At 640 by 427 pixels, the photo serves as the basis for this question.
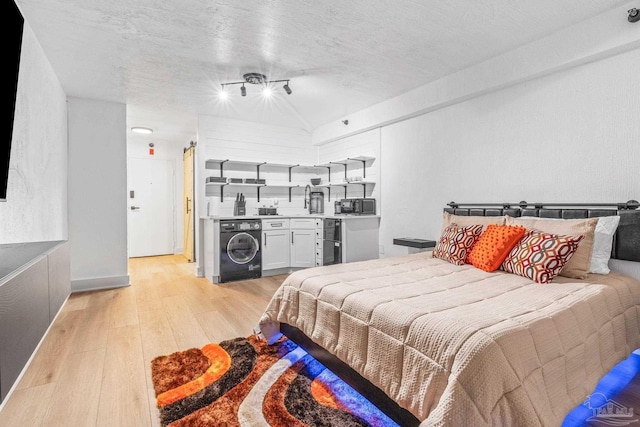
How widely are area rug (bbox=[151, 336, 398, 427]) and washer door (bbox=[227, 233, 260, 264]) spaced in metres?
2.20

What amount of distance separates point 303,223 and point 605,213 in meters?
3.58

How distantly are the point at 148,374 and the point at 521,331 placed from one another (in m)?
2.16

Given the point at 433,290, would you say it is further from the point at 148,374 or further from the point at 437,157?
the point at 437,157

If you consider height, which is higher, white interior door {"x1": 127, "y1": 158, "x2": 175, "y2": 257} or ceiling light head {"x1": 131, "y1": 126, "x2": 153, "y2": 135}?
ceiling light head {"x1": 131, "y1": 126, "x2": 153, "y2": 135}

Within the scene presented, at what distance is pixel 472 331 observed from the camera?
1.36m

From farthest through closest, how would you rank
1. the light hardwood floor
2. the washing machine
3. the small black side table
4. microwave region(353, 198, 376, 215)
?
microwave region(353, 198, 376, 215) → the washing machine → the small black side table → the light hardwood floor

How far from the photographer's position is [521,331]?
4.53ft

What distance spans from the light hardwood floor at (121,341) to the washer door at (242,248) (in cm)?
35

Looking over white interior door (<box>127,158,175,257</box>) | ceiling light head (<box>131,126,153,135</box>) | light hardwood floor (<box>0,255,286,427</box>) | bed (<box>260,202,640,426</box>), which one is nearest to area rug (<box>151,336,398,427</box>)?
light hardwood floor (<box>0,255,286,427</box>)

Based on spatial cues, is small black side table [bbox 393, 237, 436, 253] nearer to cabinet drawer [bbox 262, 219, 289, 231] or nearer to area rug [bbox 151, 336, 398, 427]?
cabinet drawer [bbox 262, 219, 289, 231]

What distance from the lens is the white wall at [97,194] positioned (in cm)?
417

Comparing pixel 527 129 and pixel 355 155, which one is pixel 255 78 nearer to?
pixel 355 155

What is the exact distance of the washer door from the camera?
4633mm

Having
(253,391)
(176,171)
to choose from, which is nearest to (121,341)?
(253,391)
